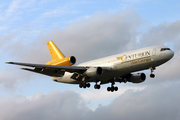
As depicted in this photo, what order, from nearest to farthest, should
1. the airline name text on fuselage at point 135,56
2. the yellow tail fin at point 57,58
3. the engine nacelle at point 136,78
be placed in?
the airline name text on fuselage at point 135,56, the yellow tail fin at point 57,58, the engine nacelle at point 136,78

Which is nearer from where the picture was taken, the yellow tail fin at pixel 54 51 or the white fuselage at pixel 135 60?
the white fuselage at pixel 135 60

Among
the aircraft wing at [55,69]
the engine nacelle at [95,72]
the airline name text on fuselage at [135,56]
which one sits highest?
the airline name text on fuselage at [135,56]

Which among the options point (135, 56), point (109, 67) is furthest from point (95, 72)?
point (135, 56)

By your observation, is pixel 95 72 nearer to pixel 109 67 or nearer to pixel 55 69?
pixel 109 67

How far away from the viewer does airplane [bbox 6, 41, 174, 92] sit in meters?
44.5

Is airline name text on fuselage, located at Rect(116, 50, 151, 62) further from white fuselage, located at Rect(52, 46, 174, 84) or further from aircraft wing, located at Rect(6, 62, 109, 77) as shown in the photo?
aircraft wing, located at Rect(6, 62, 109, 77)

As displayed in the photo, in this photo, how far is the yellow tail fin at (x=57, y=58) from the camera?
51.5 metres

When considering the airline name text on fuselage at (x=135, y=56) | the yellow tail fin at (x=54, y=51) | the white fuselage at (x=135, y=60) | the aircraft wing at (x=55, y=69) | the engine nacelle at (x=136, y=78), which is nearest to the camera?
the white fuselage at (x=135, y=60)

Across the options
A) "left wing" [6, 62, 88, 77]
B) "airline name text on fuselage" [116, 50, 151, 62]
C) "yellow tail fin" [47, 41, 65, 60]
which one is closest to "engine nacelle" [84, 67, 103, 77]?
"left wing" [6, 62, 88, 77]

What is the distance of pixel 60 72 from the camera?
1969 inches

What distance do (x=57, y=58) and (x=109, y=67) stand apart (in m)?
14.7

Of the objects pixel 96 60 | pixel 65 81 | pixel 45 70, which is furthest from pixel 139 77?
pixel 45 70

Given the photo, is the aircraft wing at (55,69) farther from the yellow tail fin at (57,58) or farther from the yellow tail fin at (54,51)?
the yellow tail fin at (54,51)

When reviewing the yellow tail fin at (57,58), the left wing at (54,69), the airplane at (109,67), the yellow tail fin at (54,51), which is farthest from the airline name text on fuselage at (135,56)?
the yellow tail fin at (54,51)
